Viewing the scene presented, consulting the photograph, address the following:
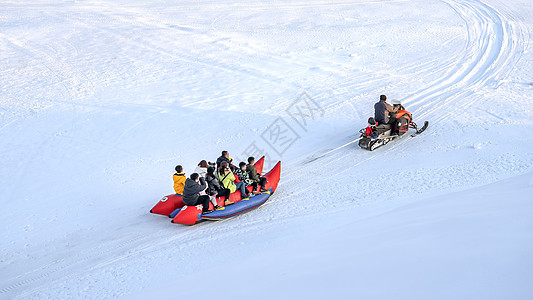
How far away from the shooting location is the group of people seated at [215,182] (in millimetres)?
9258

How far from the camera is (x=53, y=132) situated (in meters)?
14.8

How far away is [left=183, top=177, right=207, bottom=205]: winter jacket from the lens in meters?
9.16

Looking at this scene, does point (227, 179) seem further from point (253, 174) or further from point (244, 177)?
point (253, 174)

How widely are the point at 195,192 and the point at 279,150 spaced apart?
432 cm

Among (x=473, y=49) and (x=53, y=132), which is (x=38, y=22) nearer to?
(x=53, y=132)

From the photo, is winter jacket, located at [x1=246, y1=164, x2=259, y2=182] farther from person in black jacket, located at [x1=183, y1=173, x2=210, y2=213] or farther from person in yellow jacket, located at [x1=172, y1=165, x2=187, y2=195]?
person in yellow jacket, located at [x1=172, y1=165, x2=187, y2=195]

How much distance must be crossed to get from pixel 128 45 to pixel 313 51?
9.30 metres

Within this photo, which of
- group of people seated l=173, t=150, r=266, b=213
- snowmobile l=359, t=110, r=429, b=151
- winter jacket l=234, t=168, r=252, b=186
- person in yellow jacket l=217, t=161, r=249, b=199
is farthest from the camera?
snowmobile l=359, t=110, r=429, b=151

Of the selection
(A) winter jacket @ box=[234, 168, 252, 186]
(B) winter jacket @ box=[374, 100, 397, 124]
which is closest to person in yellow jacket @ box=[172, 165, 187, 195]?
(A) winter jacket @ box=[234, 168, 252, 186]

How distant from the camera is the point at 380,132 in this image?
40.4 ft

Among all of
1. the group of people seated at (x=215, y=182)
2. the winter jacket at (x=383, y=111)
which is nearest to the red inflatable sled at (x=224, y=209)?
the group of people seated at (x=215, y=182)

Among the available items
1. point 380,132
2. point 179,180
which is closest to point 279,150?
point 380,132

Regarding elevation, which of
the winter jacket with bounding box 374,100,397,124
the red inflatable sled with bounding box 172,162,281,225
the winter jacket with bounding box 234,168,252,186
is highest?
the winter jacket with bounding box 374,100,397,124

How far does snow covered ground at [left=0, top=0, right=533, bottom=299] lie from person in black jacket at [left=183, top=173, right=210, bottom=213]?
531 millimetres
